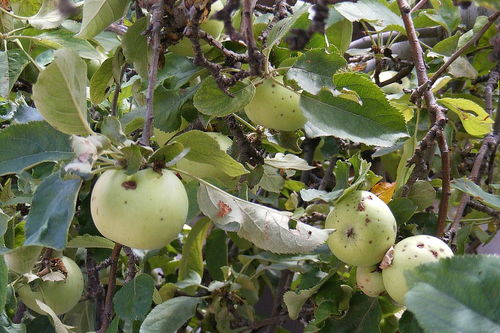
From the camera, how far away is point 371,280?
74cm

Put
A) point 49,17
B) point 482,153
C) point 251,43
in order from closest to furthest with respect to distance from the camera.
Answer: point 251,43 → point 49,17 → point 482,153

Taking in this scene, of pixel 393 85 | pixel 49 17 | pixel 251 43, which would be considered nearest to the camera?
pixel 251 43

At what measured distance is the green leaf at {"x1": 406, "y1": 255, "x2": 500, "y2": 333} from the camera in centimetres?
47

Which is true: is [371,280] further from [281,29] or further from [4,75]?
[4,75]

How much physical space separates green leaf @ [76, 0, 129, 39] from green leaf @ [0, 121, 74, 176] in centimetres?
13

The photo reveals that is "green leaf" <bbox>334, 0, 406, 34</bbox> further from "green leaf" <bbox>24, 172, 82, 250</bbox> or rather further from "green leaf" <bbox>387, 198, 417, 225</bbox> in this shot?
"green leaf" <bbox>24, 172, 82, 250</bbox>

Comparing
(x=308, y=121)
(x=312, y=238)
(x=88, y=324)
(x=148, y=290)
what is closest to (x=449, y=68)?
(x=308, y=121)

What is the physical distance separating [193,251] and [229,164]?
1.33ft

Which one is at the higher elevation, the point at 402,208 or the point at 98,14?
the point at 98,14

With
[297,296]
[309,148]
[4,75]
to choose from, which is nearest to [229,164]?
[297,296]

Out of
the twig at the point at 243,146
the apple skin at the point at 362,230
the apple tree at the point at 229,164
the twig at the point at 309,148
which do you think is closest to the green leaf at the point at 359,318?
the apple tree at the point at 229,164

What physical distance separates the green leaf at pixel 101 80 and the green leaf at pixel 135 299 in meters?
0.24

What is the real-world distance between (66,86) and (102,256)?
0.48m

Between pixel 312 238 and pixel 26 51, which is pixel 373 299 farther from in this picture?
pixel 26 51
